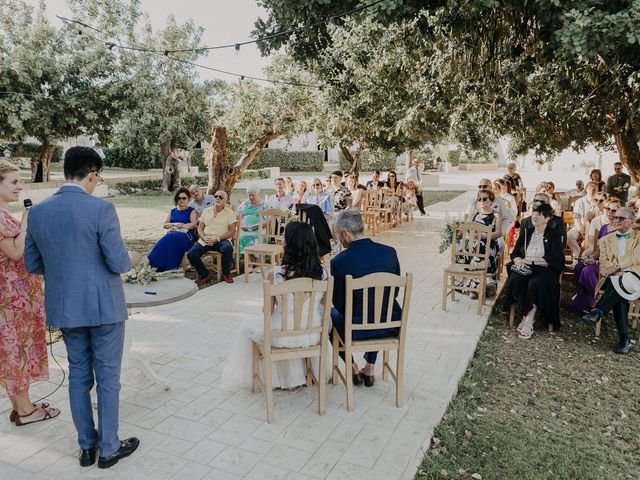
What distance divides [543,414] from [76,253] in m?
3.57

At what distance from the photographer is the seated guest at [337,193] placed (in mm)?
10281

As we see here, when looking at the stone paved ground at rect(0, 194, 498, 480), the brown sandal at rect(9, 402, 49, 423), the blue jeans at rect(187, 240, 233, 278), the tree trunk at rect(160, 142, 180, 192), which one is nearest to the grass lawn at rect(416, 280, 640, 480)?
the stone paved ground at rect(0, 194, 498, 480)

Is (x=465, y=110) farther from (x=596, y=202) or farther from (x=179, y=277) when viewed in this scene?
(x=179, y=277)

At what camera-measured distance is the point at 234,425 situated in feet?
12.0

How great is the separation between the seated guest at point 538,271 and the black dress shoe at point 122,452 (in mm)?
4145

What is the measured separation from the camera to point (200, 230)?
7738 millimetres

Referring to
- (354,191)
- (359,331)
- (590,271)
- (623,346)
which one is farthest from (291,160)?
(359,331)

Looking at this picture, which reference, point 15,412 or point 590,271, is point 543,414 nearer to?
point 590,271

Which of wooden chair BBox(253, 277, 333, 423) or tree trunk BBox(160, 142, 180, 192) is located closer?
wooden chair BBox(253, 277, 333, 423)

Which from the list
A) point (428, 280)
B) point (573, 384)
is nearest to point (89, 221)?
point (573, 384)

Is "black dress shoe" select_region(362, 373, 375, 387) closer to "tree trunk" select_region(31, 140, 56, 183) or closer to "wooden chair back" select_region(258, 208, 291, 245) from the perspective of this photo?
"wooden chair back" select_region(258, 208, 291, 245)

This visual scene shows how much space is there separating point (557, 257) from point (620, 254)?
63 cm

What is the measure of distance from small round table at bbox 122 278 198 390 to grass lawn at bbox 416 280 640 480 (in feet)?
7.31

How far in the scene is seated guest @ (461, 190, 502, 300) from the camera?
22.7ft
